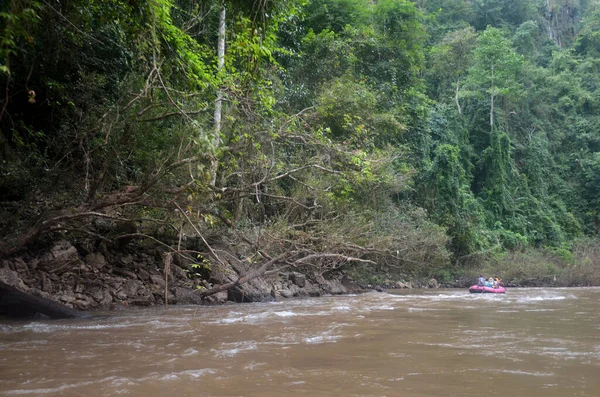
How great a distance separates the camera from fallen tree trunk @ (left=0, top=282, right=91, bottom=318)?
7.62 metres

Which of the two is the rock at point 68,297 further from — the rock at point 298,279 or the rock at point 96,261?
the rock at point 298,279

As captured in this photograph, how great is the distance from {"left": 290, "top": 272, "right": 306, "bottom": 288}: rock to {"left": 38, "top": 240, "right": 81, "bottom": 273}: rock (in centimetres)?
650

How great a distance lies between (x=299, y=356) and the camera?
5.07m

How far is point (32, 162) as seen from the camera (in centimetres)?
762

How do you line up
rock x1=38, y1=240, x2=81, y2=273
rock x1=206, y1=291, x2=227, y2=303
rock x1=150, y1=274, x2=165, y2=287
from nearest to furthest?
rock x1=38, y1=240, x2=81, y2=273 < rock x1=150, y1=274, x2=165, y2=287 < rock x1=206, y1=291, x2=227, y2=303

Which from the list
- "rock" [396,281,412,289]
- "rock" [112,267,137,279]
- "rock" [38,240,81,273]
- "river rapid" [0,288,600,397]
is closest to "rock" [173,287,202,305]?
"rock" [112,267,137,279]

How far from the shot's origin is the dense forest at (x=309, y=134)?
691cm

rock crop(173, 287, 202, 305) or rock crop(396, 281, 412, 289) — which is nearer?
rock crop(173, 287, 202, 305)

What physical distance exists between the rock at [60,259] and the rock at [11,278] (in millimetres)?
526

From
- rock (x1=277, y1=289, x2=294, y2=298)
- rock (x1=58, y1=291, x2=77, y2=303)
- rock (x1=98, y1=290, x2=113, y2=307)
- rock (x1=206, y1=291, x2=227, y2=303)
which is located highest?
rock (x1=58, y1=291, x2=77, y2=303)

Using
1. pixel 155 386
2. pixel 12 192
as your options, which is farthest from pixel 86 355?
pixel 12 192

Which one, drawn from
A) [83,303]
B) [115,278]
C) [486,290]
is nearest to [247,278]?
[115,278]

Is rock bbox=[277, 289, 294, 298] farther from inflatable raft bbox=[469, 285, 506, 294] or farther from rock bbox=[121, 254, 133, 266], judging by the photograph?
inflatable raft bbox=[469, 285, 506, 294]

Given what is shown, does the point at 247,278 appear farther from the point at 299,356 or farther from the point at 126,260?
the point at 299,356
